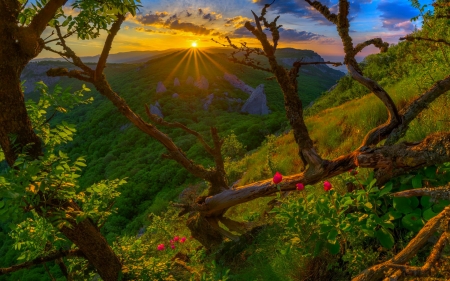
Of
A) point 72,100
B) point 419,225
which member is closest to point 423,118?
point 419,225

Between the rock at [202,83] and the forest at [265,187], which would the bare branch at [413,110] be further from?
the rock at [202,83]

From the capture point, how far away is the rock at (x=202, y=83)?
109m

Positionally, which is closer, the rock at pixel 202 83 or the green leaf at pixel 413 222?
the green leaf at pixel 413 222

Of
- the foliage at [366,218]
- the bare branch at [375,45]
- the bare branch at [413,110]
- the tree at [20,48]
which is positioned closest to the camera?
the foliage at [366,218]

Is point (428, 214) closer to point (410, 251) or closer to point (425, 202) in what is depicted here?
point (425, 202)

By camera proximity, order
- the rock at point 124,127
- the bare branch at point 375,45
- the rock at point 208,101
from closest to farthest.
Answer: the bare branch at point 375,45 → the rock at point 124,127 → the rock at point 208,101

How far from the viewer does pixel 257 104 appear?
91.6 metres

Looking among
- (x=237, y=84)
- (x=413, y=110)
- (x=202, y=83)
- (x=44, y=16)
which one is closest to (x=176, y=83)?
(x=202, y=83)

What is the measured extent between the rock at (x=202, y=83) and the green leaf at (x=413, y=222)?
10701 cm

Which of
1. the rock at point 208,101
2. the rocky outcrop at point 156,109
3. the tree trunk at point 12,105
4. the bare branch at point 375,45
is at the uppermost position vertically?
A: the bare branch at point 375,45

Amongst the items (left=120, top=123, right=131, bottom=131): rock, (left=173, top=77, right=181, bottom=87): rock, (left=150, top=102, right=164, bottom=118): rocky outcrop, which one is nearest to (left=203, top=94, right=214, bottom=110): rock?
(left=173, top=77, right=181, bottom=87): rock

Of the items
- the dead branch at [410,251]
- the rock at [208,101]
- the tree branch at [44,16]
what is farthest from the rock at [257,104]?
the dead branch at [410,251]

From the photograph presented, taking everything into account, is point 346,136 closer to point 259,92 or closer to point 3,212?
point 3,212

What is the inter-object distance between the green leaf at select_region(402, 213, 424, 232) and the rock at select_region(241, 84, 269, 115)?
86.0 metres
